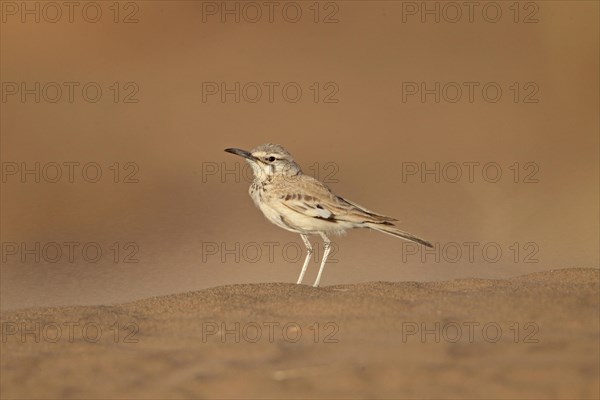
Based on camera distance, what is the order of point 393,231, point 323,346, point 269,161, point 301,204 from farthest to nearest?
point 269,161 < point 301,204 < point 393,231 < point 323,346

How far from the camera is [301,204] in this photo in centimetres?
1001

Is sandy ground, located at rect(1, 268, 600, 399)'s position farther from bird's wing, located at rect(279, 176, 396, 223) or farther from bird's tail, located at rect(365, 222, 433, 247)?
bird's wing, located at rect(279, 176, 396, 223)

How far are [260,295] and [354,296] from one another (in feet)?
3.21

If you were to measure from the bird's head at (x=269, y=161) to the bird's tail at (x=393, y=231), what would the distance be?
1143 millimetres

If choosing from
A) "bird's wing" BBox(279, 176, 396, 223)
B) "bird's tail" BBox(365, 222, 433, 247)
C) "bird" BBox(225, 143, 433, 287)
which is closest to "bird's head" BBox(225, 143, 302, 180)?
"bird" BBox(225, 143, 433, 287)

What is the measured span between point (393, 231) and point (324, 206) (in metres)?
0.74

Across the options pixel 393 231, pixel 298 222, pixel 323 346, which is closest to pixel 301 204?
pixel 298 222

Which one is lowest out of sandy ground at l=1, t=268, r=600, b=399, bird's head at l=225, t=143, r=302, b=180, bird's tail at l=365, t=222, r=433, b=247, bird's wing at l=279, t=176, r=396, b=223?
sandy ground at l=1, t=268, r=600, b=399

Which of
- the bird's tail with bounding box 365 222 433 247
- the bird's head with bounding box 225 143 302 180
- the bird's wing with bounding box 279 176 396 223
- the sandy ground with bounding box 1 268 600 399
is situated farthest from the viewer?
the bird's head with bounding box 225 143 302 180

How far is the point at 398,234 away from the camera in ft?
32.2

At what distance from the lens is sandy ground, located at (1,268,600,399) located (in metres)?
6.58

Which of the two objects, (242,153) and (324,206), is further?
(242,153)

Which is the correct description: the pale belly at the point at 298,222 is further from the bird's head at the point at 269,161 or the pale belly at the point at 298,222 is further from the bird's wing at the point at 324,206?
the bird's head at the point at 269,161

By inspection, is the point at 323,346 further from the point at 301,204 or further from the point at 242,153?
the point at 242,153
